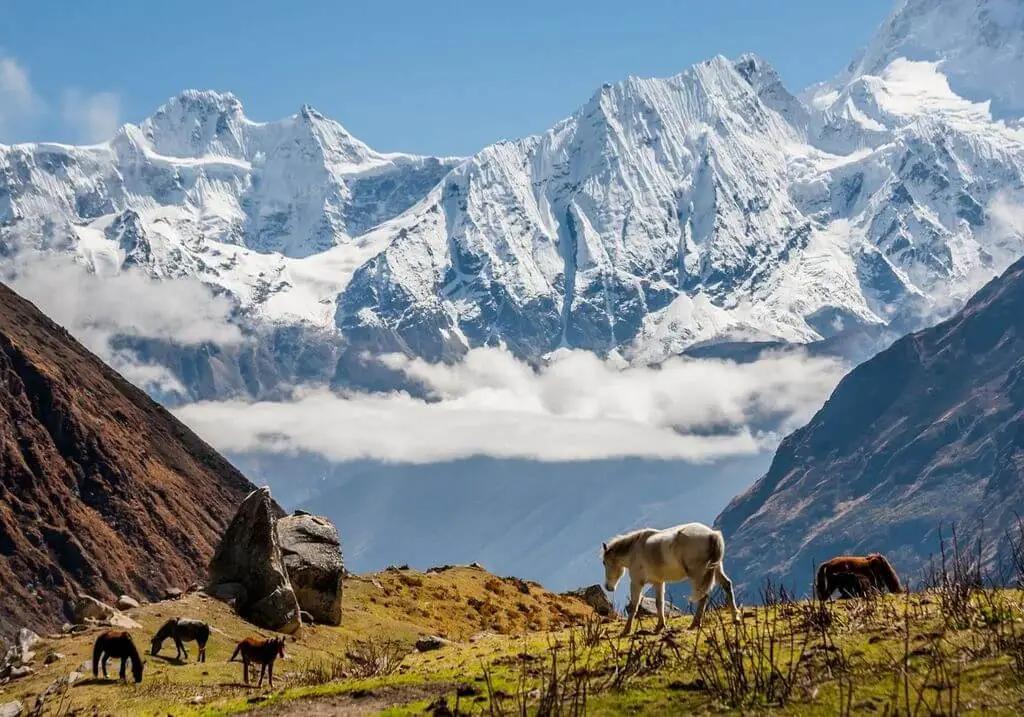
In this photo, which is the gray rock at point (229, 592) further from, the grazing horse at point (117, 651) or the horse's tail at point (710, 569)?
the horse's tail at point (710, 569)

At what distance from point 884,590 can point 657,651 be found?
31.5 ft

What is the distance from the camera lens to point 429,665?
30.0 m

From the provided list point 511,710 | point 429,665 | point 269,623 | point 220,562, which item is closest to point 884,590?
point 429,665

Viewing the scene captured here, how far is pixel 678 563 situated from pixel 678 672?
5.99m

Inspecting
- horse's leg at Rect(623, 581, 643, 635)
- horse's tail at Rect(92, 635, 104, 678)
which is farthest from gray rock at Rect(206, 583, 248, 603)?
horse's leg at Rect(623, 581, 643, 635)

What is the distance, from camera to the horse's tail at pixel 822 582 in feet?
94.9

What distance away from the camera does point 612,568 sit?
3178 centimetres

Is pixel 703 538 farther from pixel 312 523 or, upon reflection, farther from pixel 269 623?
pixel 312 523

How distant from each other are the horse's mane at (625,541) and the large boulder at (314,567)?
1827cm

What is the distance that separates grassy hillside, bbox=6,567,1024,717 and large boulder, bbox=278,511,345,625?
8024 millimetres

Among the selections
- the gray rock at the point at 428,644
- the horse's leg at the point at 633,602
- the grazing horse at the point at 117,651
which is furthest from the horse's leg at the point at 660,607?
the grazing horse at the point at 117,651

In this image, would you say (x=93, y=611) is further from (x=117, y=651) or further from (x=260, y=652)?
(x=260, y=652)

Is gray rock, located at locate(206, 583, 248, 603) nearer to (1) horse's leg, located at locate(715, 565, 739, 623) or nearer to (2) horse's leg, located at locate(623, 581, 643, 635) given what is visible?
(2) horse's leg, located at locate(623, 581, 643, 635)

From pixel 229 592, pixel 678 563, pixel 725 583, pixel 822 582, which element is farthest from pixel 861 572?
pixel 229 592
